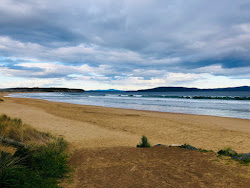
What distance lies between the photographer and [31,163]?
5000 mm

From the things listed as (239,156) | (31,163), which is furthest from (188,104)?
(31,163)

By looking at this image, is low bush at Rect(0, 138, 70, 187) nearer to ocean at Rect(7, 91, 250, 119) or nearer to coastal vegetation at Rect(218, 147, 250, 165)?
coastal vegetation at Rect(218, 147, 250, 165)

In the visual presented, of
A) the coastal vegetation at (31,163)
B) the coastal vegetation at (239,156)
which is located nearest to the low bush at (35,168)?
the coastal vegetation at (31,163)

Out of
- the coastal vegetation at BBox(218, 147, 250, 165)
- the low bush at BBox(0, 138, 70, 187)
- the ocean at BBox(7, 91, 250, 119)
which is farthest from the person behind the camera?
the ocean at BBox(7, 91, 250, 119)

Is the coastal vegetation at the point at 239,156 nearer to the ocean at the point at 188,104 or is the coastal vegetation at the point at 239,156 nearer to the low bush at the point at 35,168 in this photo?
the low bush at the point at 35,168

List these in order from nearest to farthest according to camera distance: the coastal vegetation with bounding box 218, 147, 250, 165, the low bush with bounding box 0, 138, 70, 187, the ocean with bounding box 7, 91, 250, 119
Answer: the low bush with bounding box 0, 138, 70, 187 → the coastal vegetation with bounding box 218, 147, 250, 165 → the ocean with bounding box 7, 91, 250, 119

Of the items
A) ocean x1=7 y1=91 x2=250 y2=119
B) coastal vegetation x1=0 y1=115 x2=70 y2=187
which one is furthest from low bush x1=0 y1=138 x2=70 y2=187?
ocean x1=7 y1=91 x2=250 y2=119

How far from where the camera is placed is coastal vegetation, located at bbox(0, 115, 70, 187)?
13.1 feet

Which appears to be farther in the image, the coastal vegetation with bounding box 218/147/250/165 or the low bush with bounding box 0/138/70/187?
the coastal vegetation with bounding box 218/147/250/165

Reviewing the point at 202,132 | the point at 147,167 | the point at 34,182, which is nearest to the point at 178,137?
the point at 202,132

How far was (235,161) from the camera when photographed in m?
5.72

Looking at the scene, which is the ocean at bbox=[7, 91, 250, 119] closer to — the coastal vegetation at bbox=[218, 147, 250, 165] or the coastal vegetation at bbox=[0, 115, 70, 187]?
the coastal vegetation at bbox=[218, 147, 250, 165]

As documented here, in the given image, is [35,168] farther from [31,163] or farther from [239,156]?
[239,156]

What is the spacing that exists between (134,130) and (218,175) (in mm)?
8165
